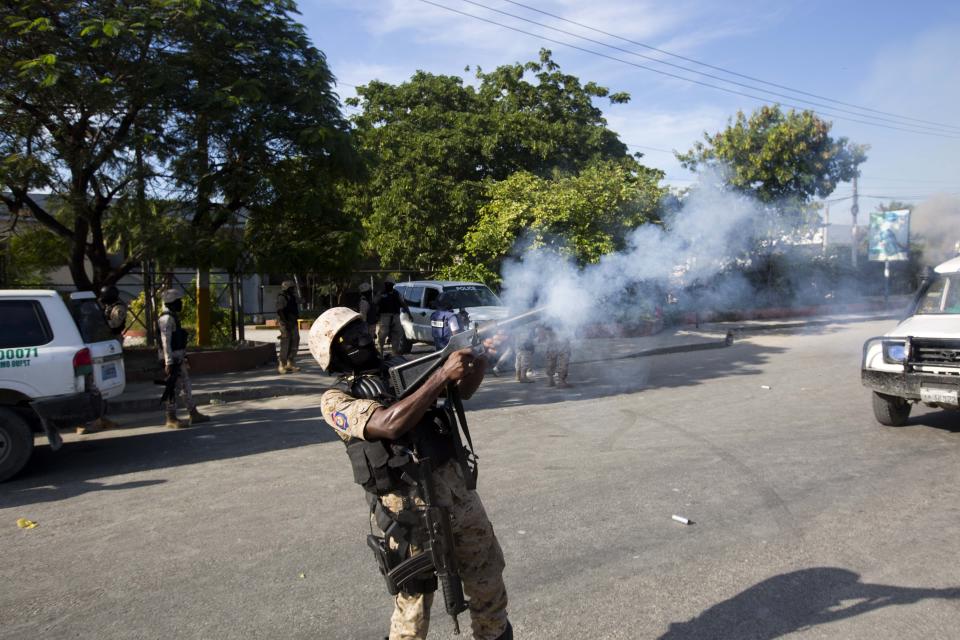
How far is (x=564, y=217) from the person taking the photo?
41.2 ft

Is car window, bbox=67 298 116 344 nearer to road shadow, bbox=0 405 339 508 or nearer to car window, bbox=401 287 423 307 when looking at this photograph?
road shadow, bbox=0 405 339 508

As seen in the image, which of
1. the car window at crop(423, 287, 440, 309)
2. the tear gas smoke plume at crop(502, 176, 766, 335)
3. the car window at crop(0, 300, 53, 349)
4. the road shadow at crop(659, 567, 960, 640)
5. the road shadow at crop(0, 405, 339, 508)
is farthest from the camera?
the car window at crop(423, 287, 440, 309)

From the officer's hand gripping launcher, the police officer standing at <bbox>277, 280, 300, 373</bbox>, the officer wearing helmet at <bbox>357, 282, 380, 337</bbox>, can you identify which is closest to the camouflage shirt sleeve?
the officer's hand gripping launcher

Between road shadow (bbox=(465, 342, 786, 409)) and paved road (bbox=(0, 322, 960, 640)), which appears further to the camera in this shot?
road shadow (bbox=(465, 342, 786, 409))

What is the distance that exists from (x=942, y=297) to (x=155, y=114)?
11523 mm

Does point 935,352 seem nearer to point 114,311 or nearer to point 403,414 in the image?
point 403,414

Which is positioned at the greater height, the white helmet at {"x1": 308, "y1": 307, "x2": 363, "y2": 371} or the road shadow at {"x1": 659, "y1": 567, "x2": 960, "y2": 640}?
the white helmet at {"x1": 308, "y1": 307, "x2": 363, "y2": 371}

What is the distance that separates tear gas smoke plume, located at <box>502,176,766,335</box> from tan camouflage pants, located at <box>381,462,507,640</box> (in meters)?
4.20

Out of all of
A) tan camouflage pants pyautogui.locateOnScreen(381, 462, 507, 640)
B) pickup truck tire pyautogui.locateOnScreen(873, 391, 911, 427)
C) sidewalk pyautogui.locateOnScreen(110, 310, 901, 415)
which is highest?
tan camouflage pants pyautogui.locateOnScreen(381, 462, 507, 640)

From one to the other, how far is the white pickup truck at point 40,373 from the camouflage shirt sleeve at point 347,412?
17.3 feet

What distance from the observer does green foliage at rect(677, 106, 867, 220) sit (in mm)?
17641

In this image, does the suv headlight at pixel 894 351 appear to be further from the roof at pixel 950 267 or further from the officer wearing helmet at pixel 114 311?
the officer wearing helmet at pixel 114 311

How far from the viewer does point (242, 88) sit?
10852mm

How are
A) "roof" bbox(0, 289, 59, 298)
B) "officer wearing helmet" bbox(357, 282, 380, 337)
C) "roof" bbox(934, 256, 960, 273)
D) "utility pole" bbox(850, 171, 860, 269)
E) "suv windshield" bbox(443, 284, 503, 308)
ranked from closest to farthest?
"roof" bbox(0, 289, 59, 298)
"roof" bbox(934, 256, 960, 273)
"officer wearing helmet" bbox(357, 282, 380, 337)
"suv windshield" bbox(443, 284, 503, 308)
"utility pole" bbox(850, 171, 860, 269)
